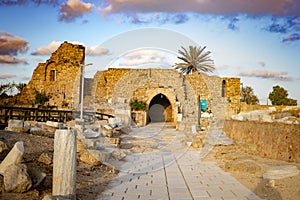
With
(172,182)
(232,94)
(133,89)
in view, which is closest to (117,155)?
(172,182)

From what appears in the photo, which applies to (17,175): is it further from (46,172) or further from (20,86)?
(20,86)

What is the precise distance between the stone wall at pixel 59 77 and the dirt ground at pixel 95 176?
16.8m

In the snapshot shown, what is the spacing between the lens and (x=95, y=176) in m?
5.36

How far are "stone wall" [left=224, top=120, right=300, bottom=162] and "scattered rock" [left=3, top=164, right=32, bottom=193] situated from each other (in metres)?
5.16

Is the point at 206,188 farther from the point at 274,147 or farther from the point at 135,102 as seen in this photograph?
the point at 135,102

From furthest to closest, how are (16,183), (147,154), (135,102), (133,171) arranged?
1. (135,102)
2. (147,154)
3. (133,171)
4. (16,183)

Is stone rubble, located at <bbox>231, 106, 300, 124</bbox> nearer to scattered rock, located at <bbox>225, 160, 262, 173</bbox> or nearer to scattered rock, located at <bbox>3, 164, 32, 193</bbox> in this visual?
scattered rock, located at <bbox>225, 160, 262, 173</bbox>

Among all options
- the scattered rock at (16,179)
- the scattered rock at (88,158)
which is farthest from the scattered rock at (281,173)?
the scattered rock at (16,179)

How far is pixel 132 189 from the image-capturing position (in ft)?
15.3

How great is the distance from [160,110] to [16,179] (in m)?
21.5

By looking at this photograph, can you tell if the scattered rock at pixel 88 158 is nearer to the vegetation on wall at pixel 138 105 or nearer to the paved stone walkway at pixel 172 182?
the paved stone walkway at pixel 172 182

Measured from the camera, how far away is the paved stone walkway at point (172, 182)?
4293mm

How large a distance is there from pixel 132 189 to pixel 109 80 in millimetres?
21062

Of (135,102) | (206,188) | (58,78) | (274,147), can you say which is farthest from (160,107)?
(206,188)
